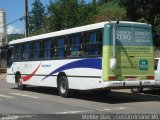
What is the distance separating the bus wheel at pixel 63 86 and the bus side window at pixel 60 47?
40.0 inches

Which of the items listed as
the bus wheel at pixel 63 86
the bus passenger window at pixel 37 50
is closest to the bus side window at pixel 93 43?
the bus wheel at pixel 63 86

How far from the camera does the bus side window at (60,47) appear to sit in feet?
66.7

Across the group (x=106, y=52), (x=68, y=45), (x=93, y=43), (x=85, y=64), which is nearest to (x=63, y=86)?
(x=68, y=45)

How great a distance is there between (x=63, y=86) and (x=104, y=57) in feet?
12.4

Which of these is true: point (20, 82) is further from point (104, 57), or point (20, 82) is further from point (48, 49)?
point (104, 57)

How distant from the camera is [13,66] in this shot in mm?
26141

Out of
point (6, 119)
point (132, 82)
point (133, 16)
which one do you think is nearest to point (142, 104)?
point (132, 82)

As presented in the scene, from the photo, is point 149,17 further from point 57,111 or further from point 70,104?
point 57,111

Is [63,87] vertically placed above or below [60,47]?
below

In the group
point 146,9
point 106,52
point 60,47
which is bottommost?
A: point 106,52

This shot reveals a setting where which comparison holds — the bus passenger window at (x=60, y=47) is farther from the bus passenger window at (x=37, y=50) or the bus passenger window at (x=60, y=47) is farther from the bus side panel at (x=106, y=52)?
the bus side panel at (x=106, y=52)

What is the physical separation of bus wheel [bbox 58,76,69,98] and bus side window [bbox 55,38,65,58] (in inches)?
A: 40.0

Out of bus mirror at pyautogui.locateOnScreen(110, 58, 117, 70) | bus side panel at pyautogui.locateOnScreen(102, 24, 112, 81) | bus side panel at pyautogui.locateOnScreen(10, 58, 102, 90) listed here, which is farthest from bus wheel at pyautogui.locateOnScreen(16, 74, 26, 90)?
bus mirror at pyautogui.locateOnScreen(110, 58, 117, 70)

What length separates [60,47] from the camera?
20594 millimetres
